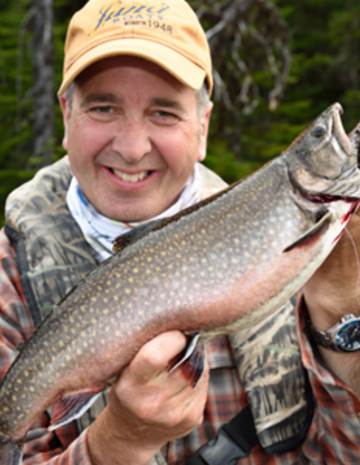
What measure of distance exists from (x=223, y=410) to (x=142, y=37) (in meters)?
2.09

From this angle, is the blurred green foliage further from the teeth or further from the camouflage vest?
the teeth

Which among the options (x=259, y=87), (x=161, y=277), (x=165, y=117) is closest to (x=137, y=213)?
(x=165, y=117)

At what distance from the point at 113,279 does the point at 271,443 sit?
1.32 metres

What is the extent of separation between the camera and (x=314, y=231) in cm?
199

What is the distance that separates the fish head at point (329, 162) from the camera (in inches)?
83.3

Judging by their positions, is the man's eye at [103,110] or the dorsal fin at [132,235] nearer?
the dorsal fin at [132,235]

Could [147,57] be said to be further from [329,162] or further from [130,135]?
[329,162]

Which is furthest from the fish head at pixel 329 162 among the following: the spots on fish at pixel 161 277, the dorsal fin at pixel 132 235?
the dorsal fin at pixel 132 235

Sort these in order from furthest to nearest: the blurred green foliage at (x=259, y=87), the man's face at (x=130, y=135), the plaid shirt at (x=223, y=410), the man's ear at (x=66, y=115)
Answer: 1. the blurred green foliage at (x=259, y=87)
2. the man's ear at (x=66, y=115)
3. the man's face at (x=130, y=135)
4. the plaid shirt at (x=223, y=410)

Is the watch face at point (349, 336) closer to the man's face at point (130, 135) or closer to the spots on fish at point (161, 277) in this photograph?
the spots on fish at point (161, 277)

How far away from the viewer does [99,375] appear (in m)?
2.04

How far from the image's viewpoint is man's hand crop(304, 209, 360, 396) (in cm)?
233

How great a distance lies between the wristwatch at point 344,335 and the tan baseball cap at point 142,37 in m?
1.40

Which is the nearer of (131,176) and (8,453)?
(8,453)
